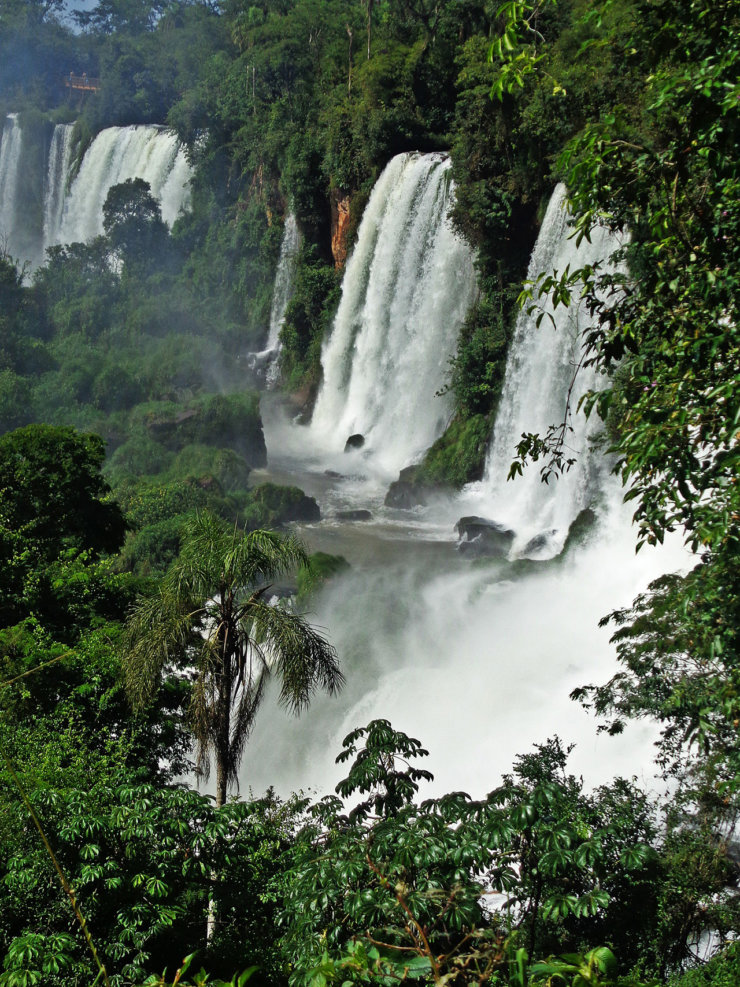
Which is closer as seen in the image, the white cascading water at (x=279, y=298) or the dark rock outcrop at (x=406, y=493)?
the dark rock outcrop at (x=406, y=493)

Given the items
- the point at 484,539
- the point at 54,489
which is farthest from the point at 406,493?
the point at 54,489

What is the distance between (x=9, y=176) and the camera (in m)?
45.9

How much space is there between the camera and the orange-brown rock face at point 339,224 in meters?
27.3

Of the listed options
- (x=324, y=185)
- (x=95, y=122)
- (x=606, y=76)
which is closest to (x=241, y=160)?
(x=324, y=185)

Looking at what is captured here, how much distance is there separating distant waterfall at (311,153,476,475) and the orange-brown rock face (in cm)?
148

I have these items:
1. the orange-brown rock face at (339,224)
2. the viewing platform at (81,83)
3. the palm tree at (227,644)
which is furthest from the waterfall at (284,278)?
the viewing platform at (81,83)

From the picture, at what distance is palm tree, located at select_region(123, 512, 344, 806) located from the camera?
613 cm

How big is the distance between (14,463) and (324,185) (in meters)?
21.1

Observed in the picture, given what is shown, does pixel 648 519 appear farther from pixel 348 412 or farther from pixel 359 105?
pixel 359 105

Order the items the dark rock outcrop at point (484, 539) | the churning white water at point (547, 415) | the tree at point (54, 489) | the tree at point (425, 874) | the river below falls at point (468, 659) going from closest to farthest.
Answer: the tree at point (425, 874) → the river below falls at point (468, 659) → the tree at point (54, 489) → the churning white water at point (547, 415) → the dark rock outcrop at point (484, 539)

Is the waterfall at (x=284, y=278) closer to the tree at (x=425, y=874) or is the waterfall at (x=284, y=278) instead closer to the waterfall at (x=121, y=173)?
the waterfall at (x=121, y=173)

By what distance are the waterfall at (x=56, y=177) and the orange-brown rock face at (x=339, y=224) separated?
21.2 meters

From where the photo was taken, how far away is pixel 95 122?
44.4m

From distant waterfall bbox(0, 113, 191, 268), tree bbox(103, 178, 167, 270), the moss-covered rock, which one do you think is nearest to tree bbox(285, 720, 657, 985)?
the moss-covered rock
